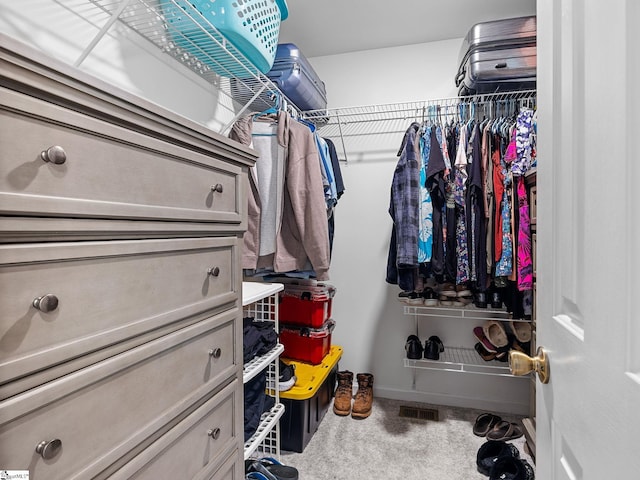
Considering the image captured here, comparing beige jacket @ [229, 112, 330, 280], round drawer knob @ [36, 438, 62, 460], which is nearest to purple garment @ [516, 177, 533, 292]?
beige jacket @ [229, 112, 330, 280]

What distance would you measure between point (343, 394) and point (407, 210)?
4.07 feet

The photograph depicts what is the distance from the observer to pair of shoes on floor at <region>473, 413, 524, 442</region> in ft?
6.05

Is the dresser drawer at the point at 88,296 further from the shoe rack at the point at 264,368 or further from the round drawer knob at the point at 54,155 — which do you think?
the shoe rack at the point at 264,368

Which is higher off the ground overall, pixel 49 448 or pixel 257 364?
pixel 49 448

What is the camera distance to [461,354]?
2258mm

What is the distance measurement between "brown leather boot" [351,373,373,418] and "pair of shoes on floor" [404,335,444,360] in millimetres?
328

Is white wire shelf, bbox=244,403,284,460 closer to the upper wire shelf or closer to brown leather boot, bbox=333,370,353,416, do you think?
brown leather boot, bbox=333,370,353,416

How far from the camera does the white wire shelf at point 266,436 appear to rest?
1265 mm

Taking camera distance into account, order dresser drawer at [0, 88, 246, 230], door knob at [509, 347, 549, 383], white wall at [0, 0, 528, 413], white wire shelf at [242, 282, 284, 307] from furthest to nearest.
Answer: white wall at [0, 0, 528, 413], white wire shelf at [242, 282, 284, 307], door knob at [509, 347, 549, 383], dresser drawer at [0, 88, 246, 230]

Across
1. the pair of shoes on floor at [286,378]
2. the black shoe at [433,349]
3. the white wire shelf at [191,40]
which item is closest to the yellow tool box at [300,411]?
the pair of shoes on floor at [286,378]

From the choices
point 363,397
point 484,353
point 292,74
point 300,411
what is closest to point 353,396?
point 363,397

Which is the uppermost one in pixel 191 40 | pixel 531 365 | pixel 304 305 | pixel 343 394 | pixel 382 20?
pixel 382 20

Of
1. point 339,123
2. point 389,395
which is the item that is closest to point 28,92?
point 339,123

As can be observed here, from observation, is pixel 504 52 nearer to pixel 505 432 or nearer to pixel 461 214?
pixel 461 214
